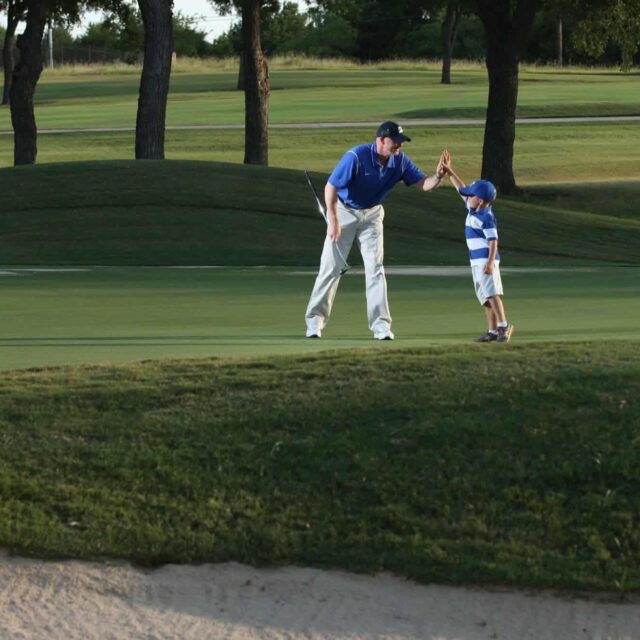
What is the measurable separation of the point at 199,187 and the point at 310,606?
820 inches

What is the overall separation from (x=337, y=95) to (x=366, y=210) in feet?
196

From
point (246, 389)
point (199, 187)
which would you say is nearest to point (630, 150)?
point (199, 187)

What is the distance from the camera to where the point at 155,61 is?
3055 centimetres

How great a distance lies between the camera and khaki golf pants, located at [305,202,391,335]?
11.5 metres

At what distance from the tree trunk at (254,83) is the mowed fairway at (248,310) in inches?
588

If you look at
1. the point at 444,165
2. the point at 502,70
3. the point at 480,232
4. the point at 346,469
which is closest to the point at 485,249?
the point at 480,232

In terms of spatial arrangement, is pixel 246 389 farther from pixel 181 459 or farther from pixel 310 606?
pixel 310 606

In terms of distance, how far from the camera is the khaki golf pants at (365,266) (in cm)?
1148

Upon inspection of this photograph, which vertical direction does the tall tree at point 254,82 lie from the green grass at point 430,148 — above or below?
above

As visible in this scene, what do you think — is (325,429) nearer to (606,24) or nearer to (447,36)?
(606,24)

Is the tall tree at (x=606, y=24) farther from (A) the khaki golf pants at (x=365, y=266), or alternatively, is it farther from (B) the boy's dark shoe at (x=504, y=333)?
(B) the boy's dark shoe at (x=504, y=333)

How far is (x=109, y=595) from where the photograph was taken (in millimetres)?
5922

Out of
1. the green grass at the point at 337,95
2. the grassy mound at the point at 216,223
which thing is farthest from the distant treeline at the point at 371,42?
the grassy mound at the point at 216,223

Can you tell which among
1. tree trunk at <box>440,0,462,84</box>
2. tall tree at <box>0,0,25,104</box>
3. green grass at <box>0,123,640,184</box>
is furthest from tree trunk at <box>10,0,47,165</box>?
tree trunk at <box>440,0,462,84</box>
